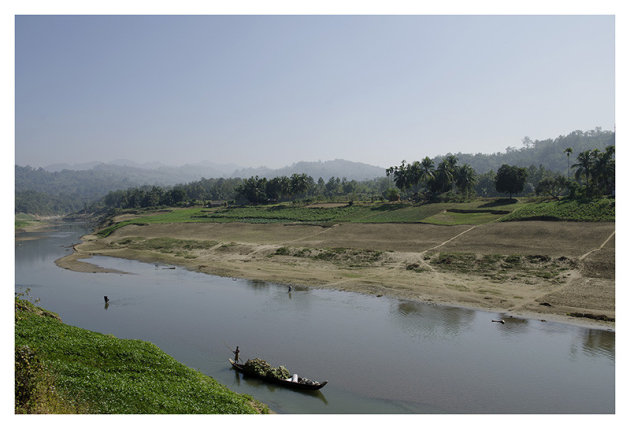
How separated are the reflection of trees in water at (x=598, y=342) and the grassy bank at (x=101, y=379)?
22.9 m

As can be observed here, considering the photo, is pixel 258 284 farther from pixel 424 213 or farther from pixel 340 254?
pixel 424 213

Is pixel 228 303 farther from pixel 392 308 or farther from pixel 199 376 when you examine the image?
pixel 199 376

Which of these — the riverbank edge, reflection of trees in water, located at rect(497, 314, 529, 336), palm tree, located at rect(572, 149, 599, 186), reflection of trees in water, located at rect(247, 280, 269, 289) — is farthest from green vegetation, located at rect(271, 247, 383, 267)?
palm tree, located at rect(572, 149, 599, 186)

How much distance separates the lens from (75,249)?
8394 cm

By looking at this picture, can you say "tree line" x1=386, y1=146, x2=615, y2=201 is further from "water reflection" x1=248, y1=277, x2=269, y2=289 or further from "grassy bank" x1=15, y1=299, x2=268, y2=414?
"grassy bank" x1=15, y1=299, x2=268, y2=414

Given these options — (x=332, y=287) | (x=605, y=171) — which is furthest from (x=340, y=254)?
(x=605, y=171)

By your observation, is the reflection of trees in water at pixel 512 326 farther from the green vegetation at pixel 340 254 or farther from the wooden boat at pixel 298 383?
the green vegetation at pixel 340 254

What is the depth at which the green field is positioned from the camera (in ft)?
206

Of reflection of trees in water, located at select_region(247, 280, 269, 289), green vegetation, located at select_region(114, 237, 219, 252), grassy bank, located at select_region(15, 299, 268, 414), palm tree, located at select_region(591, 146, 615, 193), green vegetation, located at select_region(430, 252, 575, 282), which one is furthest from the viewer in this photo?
green vegetation, located at select_region(114, 237, 219, 252)

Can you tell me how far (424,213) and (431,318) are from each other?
50114 mm

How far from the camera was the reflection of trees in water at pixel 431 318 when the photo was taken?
31.5 metres

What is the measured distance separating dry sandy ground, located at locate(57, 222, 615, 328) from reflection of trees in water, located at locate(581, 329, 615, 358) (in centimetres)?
179

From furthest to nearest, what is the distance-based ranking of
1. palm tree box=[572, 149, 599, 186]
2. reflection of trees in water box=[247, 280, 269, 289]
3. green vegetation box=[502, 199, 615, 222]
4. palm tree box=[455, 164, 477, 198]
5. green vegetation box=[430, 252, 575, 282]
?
palm tree box=[455, 164, 477, 198], palm tree box=[572, 149, 599, 186], green vegetation box=[502, 199, 615, 222], reflection of trees in water box=[247, 280, 269, 289], green vegetation box=[430, 252, 575, 282]

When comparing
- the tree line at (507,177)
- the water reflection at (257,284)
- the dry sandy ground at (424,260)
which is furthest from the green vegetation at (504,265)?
the tree line at (507,177)
